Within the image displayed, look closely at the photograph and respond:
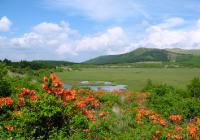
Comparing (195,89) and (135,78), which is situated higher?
(195,89)

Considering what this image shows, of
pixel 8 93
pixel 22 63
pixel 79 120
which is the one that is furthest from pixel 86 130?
pixel 22 63

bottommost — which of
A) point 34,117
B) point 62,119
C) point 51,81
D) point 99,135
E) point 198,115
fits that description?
point 198,115

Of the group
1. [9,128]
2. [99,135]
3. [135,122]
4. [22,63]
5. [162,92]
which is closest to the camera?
[9,128]

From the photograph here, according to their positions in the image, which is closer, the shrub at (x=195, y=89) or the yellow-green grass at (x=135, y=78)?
the shrub at (x=195, y=89)

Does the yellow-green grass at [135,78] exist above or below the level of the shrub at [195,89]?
below

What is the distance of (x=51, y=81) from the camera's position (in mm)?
4996

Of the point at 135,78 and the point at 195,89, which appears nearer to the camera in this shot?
the point at 195,89

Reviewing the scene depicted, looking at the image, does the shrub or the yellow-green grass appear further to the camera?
the yellow-green grass

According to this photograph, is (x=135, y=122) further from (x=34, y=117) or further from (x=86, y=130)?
(x=34, y=117)

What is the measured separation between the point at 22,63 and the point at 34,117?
74904mm

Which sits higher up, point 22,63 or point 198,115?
point 22,63

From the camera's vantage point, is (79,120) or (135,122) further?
(135,122)

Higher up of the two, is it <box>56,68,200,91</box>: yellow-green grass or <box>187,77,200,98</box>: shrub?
<box>187,77,200,98</box>: shrub

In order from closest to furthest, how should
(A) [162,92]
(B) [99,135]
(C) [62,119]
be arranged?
(B) [99,135]
(C) [62,119]
(A) [162,92]
